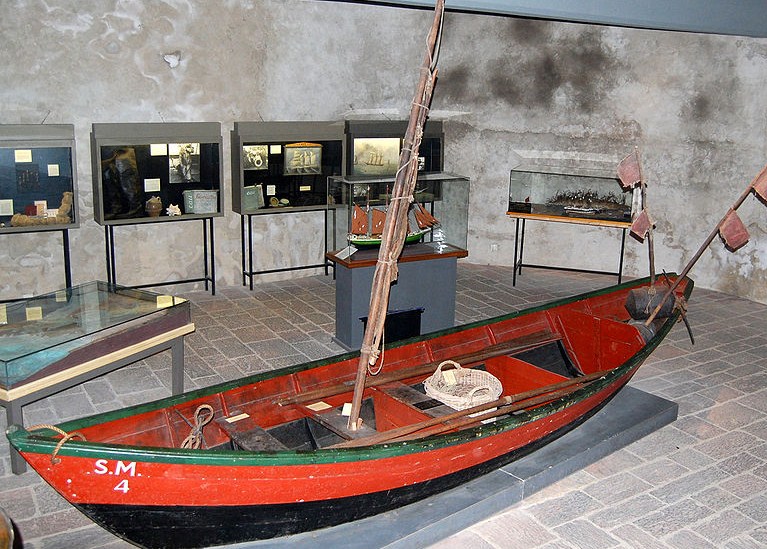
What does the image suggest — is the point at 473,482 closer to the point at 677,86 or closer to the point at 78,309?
the point at 78,309

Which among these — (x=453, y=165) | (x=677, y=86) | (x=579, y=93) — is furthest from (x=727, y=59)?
(x=453, y=165)

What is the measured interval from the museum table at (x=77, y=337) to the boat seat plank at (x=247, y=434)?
128 cm

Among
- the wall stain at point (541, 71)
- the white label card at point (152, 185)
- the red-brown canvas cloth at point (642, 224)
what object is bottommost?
the red-brown canvas cloth at point (642, 224)

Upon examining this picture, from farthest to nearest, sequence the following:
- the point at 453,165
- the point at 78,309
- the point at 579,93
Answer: the point at 453,165 → the point at 579,93 → the point at 78,309

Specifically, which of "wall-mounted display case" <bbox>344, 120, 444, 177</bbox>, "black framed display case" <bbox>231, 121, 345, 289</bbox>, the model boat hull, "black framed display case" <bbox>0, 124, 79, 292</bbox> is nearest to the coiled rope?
the model boat hull

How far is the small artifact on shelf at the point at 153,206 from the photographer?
9367mm

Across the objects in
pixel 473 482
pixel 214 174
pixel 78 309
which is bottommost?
→ pixel 473 482

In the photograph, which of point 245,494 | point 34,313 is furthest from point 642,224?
point 34,313

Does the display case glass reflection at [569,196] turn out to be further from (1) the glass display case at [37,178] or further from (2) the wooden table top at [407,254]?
(1) the glass display case at [37,178]

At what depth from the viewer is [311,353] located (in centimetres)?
823

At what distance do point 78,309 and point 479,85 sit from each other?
7.17 metres

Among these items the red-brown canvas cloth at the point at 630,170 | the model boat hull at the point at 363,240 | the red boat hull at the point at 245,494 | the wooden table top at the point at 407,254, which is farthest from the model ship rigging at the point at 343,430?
the model boat hull at the point at 363,240

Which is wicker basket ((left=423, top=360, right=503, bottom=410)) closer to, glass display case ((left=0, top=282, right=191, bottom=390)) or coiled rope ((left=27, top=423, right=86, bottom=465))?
glass display case ((left=0, top=282, right=191, bottom=390))

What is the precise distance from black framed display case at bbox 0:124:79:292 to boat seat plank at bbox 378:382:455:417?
4694mm
